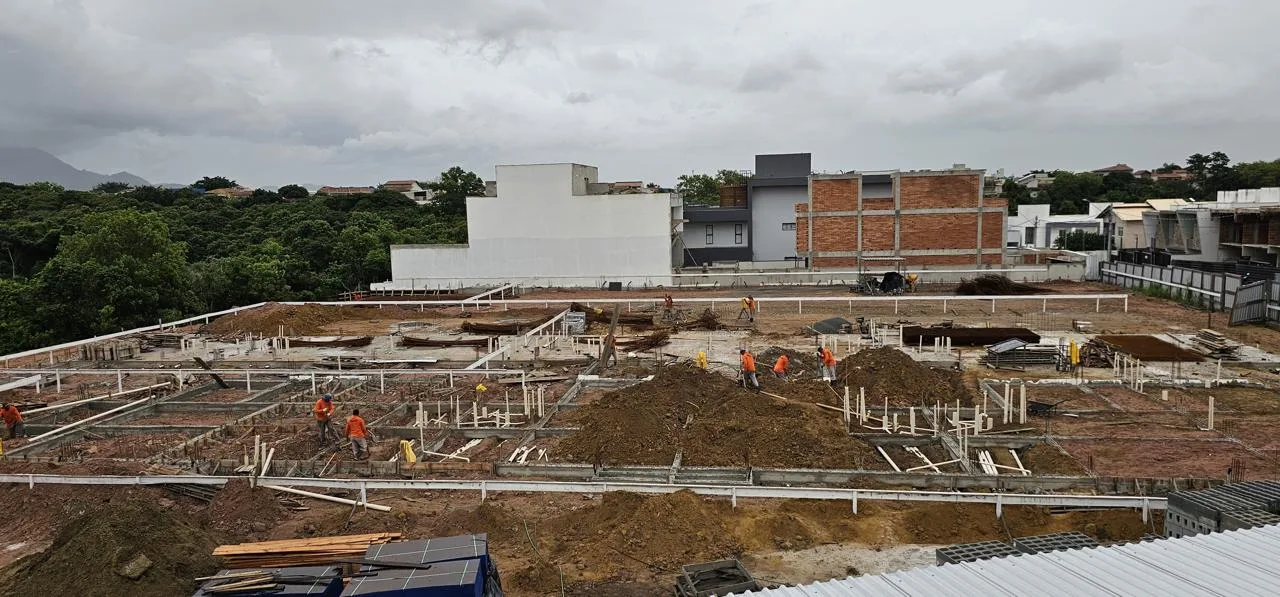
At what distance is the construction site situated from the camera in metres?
Answer: 9.77

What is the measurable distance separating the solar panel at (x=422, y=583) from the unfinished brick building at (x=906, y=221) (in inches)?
1805

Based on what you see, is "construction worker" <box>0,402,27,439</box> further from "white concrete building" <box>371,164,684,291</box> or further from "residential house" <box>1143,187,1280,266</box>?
"residential house" <box>1143,187,1280,266</box>

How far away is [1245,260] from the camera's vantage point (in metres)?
42.5

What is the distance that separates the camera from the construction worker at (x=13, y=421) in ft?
54.5

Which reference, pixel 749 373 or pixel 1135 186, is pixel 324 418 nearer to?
pixel 749 373

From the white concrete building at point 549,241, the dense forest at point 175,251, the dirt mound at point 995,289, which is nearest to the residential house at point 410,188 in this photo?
the dense forest at point 175,251

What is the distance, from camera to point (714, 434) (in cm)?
1450

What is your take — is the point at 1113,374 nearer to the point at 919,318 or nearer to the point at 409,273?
the point at 919,318

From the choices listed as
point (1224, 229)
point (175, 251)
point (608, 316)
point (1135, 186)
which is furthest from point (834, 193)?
point (1135, 186)

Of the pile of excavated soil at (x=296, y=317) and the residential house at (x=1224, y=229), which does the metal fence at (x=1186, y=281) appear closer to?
the residential house at (x=1224, y=229)

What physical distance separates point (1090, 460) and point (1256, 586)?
7665 mm

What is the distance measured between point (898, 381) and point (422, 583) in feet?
45.6

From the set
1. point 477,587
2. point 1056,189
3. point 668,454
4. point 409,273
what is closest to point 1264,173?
point 1056,189

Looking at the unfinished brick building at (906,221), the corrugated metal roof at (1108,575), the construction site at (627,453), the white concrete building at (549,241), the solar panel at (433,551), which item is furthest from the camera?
the white concrete building at (549,241)
